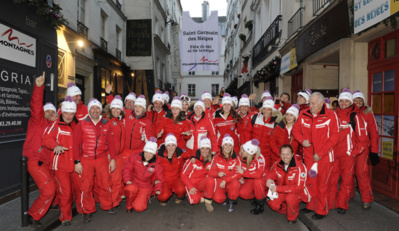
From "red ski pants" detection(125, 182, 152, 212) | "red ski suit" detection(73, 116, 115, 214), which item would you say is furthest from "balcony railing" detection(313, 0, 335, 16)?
"red ski pants" detection(125, 182, 152, 212)

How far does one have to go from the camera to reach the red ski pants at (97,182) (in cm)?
456

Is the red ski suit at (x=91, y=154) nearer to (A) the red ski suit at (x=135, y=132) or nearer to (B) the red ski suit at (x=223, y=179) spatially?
(A) the red ski suit at (x=135, y=132)

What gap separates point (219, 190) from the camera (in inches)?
207

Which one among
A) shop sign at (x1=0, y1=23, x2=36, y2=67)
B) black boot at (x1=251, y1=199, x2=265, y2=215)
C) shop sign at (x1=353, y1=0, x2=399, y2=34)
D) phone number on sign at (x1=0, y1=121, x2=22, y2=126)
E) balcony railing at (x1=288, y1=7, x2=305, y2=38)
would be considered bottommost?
black boot at (x1=251, y1=199, x2=265, y2=215)

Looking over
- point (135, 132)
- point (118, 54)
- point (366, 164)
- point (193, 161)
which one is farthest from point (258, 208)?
point (118, 54)

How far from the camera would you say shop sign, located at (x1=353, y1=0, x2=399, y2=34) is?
15.1 ft

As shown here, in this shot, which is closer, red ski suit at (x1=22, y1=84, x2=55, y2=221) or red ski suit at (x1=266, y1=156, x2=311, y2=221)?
red ski suit at (x1=22, y1=84, x2=55, y2=221)

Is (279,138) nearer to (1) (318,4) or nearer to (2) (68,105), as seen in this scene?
(2) (68,105)

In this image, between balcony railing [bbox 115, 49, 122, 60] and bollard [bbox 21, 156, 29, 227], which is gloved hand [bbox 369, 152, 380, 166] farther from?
balcony railing [bbox 115, 49, 122, 60]

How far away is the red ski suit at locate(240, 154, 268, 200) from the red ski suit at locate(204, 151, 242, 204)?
0.15m

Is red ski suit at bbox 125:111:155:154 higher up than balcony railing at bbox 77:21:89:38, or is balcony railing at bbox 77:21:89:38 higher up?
balcony railing at bbox 77:21:89:38

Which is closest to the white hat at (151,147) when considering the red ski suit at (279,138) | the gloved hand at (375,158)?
the red ski suit at (279,138)

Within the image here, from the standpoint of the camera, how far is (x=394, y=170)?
5.40 meters

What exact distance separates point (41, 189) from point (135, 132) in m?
1.99
